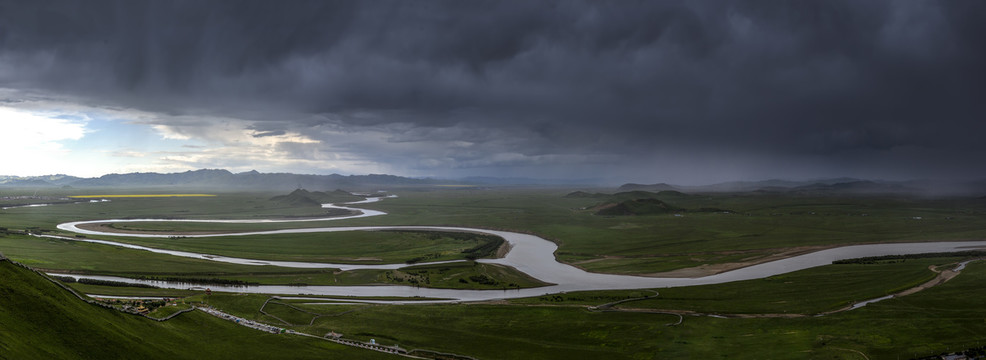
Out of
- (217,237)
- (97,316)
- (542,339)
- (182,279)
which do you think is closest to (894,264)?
(542,339)

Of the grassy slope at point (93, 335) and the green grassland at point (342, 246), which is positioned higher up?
the grassy slope at point (93, 335)

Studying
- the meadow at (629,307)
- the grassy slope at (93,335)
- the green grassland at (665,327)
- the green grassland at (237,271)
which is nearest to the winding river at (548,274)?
the green grassland at (237,271)

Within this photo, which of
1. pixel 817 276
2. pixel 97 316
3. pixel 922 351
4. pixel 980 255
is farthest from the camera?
pixel 980 255

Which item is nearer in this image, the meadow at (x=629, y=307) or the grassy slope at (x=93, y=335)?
the grassy slope at (x=93, y=335)

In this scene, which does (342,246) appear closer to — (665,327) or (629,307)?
(629,307)

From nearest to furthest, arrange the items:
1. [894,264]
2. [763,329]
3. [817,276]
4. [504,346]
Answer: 1. [504,346]
2. [763,329]
3. [817,276]
4. [894,264]

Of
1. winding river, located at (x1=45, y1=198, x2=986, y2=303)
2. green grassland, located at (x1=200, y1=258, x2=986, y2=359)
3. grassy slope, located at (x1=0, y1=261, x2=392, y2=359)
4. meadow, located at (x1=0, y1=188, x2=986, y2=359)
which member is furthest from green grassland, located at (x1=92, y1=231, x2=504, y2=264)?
grassy slope, located at (x1=0, y1=261, x2=392, y2=359)

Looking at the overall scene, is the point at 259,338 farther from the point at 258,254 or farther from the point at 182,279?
the point at 258,254

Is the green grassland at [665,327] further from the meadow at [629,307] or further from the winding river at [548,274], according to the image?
the winding river at [548,274]
